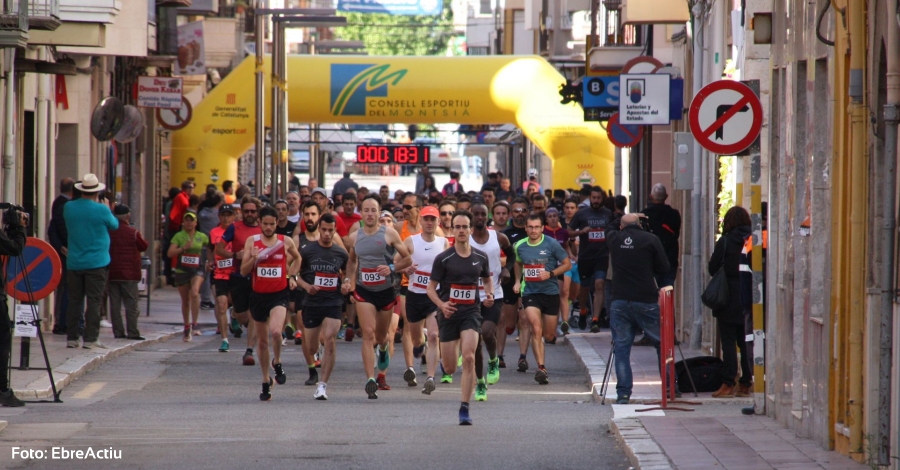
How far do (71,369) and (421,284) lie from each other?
371 cm

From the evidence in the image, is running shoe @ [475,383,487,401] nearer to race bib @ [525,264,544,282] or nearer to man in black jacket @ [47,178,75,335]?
race bib @ [525,264,544,282]

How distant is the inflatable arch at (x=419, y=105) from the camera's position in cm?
2998

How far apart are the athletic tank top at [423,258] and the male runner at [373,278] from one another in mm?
171

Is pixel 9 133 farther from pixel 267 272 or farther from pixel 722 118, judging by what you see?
pixel 722 118

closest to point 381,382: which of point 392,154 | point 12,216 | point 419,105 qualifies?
point 12,216

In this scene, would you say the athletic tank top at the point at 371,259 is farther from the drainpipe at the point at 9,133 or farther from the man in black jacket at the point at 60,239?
the drainpipe at the point at 9,133

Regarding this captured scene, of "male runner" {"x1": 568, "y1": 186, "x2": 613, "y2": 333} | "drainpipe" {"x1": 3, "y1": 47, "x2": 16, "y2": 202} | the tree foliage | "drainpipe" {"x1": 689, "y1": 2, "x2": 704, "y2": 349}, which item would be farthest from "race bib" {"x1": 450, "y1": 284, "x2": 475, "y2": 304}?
the tree foliage

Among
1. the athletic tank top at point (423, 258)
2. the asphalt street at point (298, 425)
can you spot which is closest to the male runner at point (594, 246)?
the asphalt street at point (298, 425)

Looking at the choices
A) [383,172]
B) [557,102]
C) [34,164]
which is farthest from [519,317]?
[383,172]

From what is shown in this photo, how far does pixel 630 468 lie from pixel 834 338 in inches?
64.0

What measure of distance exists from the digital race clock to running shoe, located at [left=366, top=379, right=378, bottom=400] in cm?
2730

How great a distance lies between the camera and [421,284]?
50.1 feet

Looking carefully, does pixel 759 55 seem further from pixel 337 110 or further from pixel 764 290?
pixel 337 110

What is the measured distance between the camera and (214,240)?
1991 centimetres
